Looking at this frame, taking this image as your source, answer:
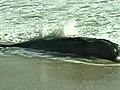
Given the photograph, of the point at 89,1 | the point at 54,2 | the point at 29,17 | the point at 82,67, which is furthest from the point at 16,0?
the point at 82,67

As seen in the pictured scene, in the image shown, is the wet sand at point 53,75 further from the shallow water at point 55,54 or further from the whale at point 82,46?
the whale at point 82,46

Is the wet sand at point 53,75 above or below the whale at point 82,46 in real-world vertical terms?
below

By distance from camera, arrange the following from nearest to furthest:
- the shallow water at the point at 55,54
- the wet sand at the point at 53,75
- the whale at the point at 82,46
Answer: the wet sand at the point at 53,75, the shallow water at the point at 55,54, the whale at the point at 82,46

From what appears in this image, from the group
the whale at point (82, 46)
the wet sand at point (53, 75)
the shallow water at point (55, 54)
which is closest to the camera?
the wet sand at point (53, 75)

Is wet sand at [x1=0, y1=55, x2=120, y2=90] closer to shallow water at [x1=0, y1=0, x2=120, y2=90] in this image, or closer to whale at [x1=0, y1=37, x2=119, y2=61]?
shallow water at [x1=0, y1=0, x2=120, y2=90]

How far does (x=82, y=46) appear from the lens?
5.45 metres

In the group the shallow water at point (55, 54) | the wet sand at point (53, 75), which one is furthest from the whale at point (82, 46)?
the wet sand at point (53, 75)

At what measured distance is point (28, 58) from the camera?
552 cm

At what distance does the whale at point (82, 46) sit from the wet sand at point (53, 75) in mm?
368

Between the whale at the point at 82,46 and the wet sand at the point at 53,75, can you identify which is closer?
the wet sand at the point at 53,75

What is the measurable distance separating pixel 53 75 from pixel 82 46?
1017mm

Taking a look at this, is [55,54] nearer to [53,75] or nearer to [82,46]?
[82,46]

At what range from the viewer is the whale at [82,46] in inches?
207

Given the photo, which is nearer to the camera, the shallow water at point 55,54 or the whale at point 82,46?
the shallow water at point 55,54
